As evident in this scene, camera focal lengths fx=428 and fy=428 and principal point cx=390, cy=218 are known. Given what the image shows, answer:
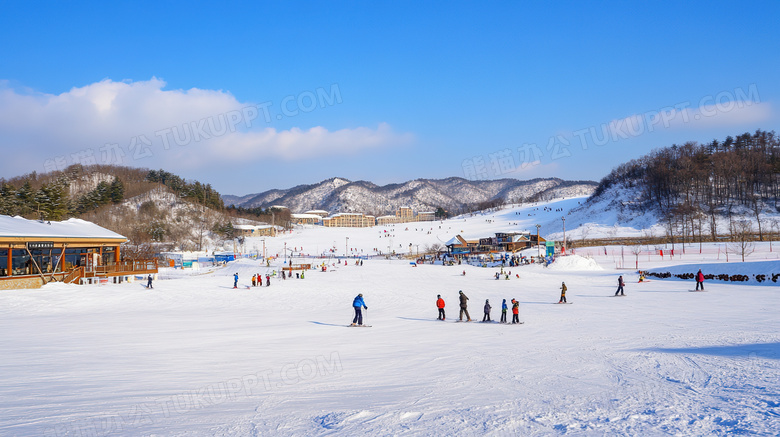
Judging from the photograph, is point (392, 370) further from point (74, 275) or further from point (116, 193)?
point (116, 193)

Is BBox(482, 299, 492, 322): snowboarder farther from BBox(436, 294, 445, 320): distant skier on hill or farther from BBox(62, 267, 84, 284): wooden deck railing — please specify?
BBox(62, 267, 84, 284): wooden deck railing

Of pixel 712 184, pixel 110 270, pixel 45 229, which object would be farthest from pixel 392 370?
pixel 712 184

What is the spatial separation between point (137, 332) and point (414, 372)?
35.8ft

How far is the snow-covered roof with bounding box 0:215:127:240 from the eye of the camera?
27281 mm

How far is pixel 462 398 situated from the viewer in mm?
7176

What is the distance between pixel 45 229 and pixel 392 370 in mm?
32823

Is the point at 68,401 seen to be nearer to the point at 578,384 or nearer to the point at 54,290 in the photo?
the point at 578,384

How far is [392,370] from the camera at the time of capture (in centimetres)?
956

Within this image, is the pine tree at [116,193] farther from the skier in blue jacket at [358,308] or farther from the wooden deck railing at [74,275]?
the skier in blue jacket at [358,308]

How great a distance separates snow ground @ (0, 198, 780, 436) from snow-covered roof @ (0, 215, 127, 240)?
6.70 m

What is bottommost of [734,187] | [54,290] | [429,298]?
[429,298]

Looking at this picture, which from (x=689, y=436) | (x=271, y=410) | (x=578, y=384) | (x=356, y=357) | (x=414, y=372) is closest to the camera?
(x=689, y=436)

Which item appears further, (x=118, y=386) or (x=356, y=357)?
(x=356, y=357)

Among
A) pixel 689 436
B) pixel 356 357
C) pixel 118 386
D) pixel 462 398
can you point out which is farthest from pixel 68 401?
pixel 689 436
